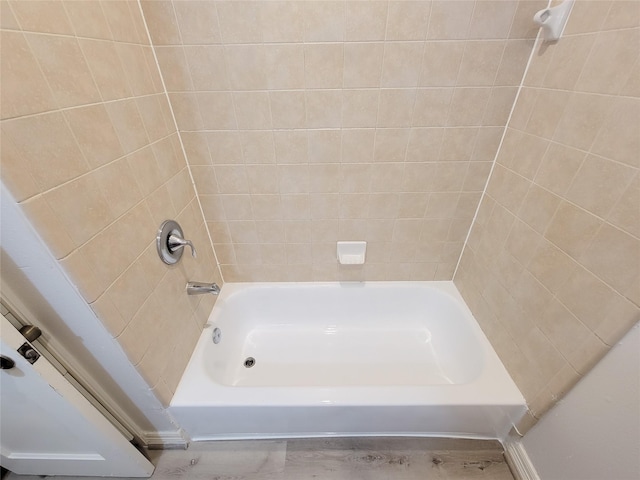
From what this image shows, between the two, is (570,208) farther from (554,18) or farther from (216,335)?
(216,335)

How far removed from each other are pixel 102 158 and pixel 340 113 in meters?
0.80

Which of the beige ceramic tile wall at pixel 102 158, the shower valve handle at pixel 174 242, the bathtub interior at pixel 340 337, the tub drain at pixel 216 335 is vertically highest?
the beige ceramic tile wall at pixel 102 158

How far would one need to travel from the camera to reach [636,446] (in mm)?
648

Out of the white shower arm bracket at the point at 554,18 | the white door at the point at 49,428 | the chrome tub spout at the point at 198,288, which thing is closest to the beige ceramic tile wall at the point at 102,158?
the chrome tub spout at the point at 198,288

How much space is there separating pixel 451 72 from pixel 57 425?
1.80 metres

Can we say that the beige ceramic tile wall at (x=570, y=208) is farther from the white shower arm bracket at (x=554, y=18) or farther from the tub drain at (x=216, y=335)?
the tub drain at (x=216, y=335)

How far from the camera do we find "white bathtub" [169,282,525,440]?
1.00 m

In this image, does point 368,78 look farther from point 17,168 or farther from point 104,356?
point 104,356

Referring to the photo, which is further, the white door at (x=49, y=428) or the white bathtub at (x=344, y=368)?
the white bathtub at (x=344, y=368)

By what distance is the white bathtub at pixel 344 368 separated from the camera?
1000 mm

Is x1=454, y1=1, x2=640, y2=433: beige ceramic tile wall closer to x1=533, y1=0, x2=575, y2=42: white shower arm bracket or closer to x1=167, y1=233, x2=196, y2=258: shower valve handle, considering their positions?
x1=533, y1=0, x2=575, y2=42: white shower arm bracket

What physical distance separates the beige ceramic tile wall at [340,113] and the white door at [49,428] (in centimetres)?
78

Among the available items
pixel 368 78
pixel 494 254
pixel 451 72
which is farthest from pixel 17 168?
pixel 494 254

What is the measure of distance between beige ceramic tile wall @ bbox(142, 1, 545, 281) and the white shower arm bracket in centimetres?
8
